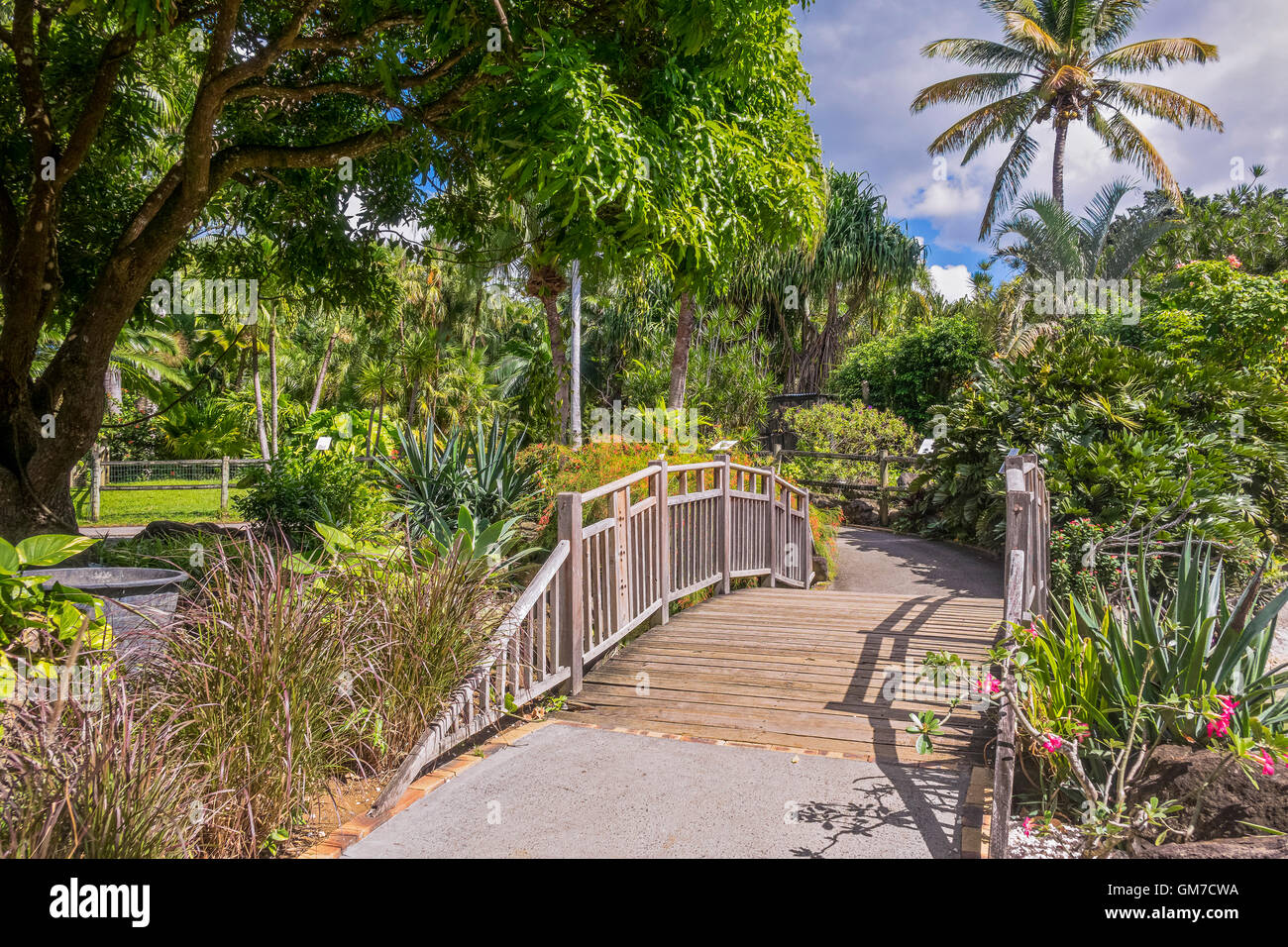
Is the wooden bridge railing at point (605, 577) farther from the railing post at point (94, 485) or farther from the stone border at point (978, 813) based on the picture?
the railing post at point (94, 485)

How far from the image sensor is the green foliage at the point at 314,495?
26.7 feet

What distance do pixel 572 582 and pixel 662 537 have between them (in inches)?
65.4

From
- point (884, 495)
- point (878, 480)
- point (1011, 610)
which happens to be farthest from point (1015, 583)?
point (878, 480)

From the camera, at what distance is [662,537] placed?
6.38 meters

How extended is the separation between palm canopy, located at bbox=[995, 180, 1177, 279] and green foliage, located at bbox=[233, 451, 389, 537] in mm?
18279

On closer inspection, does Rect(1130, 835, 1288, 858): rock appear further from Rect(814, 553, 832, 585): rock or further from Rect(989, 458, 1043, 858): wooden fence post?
Rect(814, 553, 832, 585): rock

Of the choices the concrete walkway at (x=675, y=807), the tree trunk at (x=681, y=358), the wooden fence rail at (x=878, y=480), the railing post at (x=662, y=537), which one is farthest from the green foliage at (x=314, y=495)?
the wooden fence rail at (x=878, y=480)

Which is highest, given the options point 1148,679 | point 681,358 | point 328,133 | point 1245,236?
point 1245,236

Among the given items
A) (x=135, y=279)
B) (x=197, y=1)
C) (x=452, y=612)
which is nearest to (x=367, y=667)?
(x=452, y=612)

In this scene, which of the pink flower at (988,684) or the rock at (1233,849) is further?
the pink flower at (988,684)

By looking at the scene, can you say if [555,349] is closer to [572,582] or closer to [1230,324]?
[572,582]

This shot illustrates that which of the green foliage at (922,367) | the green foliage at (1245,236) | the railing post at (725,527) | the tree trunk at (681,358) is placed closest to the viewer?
the railing post at (725,527)

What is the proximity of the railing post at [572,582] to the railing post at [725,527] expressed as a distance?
322 cm
